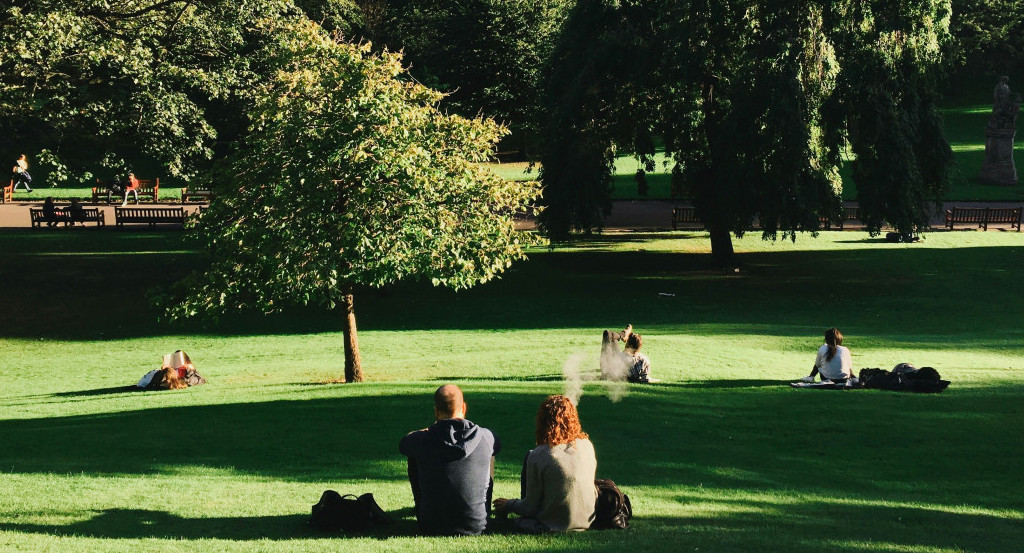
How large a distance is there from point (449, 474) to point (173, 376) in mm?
12345

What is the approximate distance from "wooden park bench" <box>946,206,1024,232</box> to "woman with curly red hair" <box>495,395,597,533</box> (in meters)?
39.2

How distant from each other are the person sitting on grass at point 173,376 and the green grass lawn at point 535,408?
0.82 metres

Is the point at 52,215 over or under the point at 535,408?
over

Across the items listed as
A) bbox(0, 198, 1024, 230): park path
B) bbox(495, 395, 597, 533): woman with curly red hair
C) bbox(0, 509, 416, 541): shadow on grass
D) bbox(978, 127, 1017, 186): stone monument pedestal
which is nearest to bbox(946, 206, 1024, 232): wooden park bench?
bbox(0, 198, 1024, 230): park path

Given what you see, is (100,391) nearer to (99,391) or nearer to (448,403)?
(99,391)

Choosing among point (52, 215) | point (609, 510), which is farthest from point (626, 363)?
point (52, 215)

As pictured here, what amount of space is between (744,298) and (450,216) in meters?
15.2

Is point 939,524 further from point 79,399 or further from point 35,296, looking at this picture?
point 35,296

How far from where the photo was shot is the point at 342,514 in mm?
8766

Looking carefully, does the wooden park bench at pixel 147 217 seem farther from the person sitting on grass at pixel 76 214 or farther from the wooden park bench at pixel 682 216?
the wooden park bench at pixel 682 216

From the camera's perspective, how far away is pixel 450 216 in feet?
62.1

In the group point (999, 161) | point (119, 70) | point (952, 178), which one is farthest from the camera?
point (952, 178)

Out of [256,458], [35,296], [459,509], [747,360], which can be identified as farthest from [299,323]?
[459,509]

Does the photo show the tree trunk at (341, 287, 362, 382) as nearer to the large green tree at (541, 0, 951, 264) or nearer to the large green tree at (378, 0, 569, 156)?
the large green tree at (541, 0, 951, 264)
